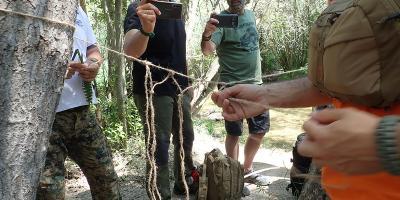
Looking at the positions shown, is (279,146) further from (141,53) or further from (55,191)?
(55,191)

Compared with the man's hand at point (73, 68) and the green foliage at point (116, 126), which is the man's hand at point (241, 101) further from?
the green foliage at point (116, 126)

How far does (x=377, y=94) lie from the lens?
115 centimetres

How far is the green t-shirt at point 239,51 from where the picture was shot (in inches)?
155

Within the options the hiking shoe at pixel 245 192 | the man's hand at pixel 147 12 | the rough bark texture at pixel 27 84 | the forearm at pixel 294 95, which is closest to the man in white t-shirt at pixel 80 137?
the man's hand at pixel 147 12

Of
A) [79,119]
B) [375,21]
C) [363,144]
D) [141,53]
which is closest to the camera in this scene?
[363,144]

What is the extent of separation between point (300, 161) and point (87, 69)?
201 cm

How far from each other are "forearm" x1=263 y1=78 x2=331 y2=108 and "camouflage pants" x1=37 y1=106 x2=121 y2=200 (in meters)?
1.28

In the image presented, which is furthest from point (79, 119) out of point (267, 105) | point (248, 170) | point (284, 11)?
point (284, 11)

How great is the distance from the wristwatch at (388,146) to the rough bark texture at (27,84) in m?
0.96

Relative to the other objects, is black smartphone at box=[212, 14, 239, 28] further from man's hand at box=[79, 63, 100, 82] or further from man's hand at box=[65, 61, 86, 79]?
man's hand at box=[65, 61, 86, 79]

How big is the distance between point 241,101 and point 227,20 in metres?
1.92

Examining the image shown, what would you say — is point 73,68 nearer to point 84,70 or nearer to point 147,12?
point 84,70

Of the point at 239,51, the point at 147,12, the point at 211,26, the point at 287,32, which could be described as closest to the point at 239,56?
the point at 239,51

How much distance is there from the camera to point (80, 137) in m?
2.57
